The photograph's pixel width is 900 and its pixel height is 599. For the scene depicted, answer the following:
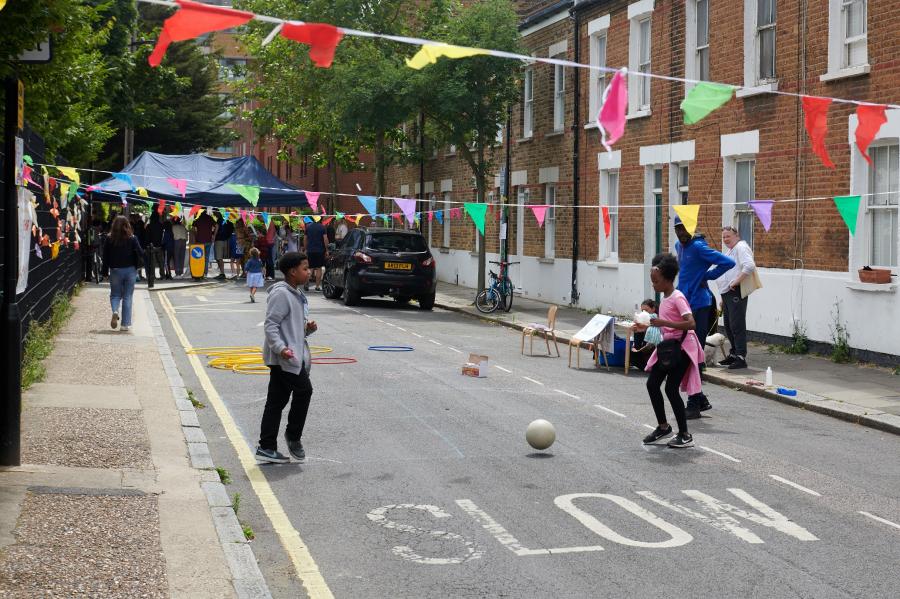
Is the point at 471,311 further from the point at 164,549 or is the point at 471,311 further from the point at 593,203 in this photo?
the point at 164,549

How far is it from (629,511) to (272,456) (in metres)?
3.04

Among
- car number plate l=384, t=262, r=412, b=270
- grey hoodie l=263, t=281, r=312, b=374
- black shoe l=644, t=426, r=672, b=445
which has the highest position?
car number plate l=384, t=262, r=412, b=270

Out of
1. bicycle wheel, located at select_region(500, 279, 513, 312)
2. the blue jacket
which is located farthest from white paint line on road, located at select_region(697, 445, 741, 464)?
bicycle wheel, located at select_region(500, 279, 513, 312)

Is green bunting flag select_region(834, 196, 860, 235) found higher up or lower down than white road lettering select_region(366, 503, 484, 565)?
higher up

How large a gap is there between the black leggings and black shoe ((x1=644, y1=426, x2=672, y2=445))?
0.08 meters

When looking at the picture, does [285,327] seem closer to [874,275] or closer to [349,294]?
[874,275]

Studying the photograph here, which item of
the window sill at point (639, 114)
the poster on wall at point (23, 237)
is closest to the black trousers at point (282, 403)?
the poster on wall at point (23, 237)

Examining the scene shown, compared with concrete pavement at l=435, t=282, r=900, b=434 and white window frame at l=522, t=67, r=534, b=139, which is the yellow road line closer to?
concrete pavement at l=435, t=282, r=900, b=434

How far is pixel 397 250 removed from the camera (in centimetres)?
2694

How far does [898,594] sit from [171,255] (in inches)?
Result: 1306

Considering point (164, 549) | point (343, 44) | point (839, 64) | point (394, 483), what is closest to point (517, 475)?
point (394, 483)

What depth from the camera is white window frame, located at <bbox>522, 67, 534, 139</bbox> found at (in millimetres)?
31297

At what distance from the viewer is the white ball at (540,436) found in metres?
9.95

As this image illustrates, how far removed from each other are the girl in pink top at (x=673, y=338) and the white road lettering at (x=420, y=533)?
10.4 ft
